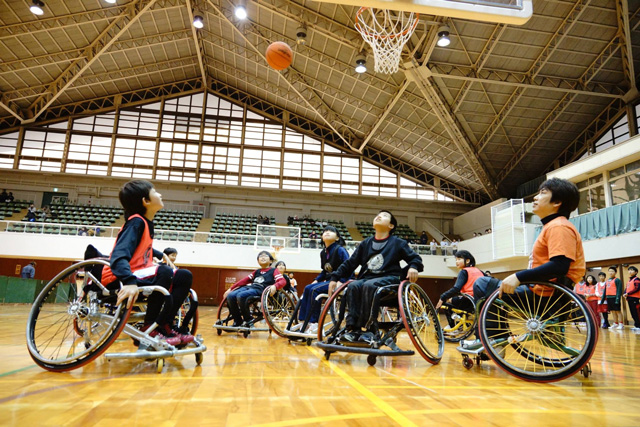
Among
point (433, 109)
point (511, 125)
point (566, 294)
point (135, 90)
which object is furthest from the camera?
point (135, 90)

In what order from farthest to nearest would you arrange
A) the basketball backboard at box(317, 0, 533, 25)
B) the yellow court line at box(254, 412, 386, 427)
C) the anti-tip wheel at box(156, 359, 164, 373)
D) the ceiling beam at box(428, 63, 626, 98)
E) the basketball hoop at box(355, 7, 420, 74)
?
the ceiling beam at box(428, 63, 626, 98), the basketball hoop at box(355, 7, 420, 74), the basketball backboard at box(317, 0, 533, 25), the anti-tip wheel at box(156, 359, 164, 373), the yellow court line at box(254, 412, 386, 427)

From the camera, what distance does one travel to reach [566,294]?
8.02 feet

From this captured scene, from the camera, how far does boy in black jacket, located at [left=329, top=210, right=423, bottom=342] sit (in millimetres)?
3072

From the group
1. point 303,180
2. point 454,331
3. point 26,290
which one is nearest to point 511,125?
point 303,180

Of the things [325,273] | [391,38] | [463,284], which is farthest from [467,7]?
[391,38]

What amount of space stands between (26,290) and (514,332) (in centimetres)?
1413

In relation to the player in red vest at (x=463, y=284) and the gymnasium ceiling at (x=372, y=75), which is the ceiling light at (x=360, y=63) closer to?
the gymnasium ceiling at (x=372, y=75)

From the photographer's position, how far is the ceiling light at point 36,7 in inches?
543

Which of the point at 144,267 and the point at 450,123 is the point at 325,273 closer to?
the point at 144,267

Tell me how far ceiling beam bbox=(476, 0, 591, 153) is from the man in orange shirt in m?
12.0

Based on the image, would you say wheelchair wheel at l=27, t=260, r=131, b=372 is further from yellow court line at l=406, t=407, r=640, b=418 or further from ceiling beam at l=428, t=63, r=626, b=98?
ceiling beam at l=428, t=63, r=626, b=98

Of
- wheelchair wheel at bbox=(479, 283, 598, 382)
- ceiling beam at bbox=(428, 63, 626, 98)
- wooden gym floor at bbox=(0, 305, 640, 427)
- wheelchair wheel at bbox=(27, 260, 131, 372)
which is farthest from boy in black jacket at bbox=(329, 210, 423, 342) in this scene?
ceiling beam at bbox=(428, 63, 626, 98)

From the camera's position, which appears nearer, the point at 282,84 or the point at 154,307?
the point at 154,307

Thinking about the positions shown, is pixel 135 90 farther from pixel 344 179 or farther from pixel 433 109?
pixel 433 109
